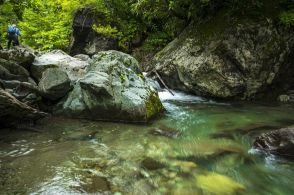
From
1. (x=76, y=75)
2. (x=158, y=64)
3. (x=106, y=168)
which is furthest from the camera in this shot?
(x=158, y=64)

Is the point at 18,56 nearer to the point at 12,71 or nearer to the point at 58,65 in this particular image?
the point at 12,71

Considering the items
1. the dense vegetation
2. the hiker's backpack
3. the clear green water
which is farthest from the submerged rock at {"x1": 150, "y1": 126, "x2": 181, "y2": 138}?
the hiker's backpack

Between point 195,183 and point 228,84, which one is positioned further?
point 228,84

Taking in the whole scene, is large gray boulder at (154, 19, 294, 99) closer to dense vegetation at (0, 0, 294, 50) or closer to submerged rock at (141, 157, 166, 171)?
dense vegetation at (0, 0, 294, 50)

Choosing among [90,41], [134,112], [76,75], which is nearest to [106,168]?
[134,112]

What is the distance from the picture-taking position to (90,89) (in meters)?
9.03

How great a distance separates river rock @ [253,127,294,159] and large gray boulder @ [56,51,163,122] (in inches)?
120

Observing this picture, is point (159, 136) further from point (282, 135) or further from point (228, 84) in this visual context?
point (228, 84)

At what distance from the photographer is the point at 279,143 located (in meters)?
6.78

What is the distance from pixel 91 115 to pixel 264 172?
4.68 metres

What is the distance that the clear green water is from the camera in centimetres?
512

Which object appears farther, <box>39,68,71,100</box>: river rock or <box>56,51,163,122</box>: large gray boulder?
<box>39,68,71,100</box>: river rock

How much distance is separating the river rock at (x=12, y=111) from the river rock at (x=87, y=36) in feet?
33.1

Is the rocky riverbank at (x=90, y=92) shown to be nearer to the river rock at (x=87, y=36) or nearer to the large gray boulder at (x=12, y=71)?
the large gray boulder at (x=12, y=71)
